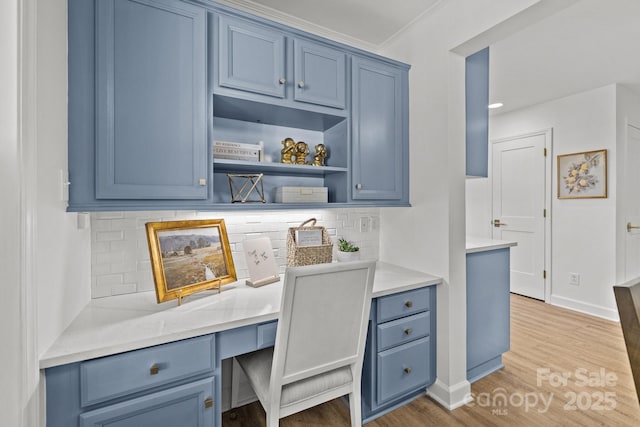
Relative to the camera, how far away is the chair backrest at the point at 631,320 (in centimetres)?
77

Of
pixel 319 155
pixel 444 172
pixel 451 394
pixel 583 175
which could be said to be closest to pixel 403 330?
pixel 451 394

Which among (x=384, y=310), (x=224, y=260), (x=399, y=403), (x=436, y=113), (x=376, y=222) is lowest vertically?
(x=399, y=403)

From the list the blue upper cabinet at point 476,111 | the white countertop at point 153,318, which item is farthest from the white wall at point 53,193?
the blue upper cabinet at point 476,111

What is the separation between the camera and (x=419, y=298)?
1912 millimetres

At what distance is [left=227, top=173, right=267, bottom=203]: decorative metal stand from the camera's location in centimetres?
182

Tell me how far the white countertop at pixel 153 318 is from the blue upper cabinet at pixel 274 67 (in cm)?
105

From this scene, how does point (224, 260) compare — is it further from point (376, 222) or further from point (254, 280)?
point (376, 222)

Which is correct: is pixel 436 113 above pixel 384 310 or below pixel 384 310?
above

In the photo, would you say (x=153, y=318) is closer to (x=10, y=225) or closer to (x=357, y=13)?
(x=10, y=225)

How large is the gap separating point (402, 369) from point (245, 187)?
4.81 feet

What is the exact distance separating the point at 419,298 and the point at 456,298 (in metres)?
0.26

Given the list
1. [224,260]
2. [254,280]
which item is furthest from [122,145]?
[254,280]

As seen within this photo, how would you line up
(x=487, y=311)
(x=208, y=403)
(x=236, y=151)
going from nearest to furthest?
(x=208, y=403)
(x=236, y=151)
(x=487, y=311)

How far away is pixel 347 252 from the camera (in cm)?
221
